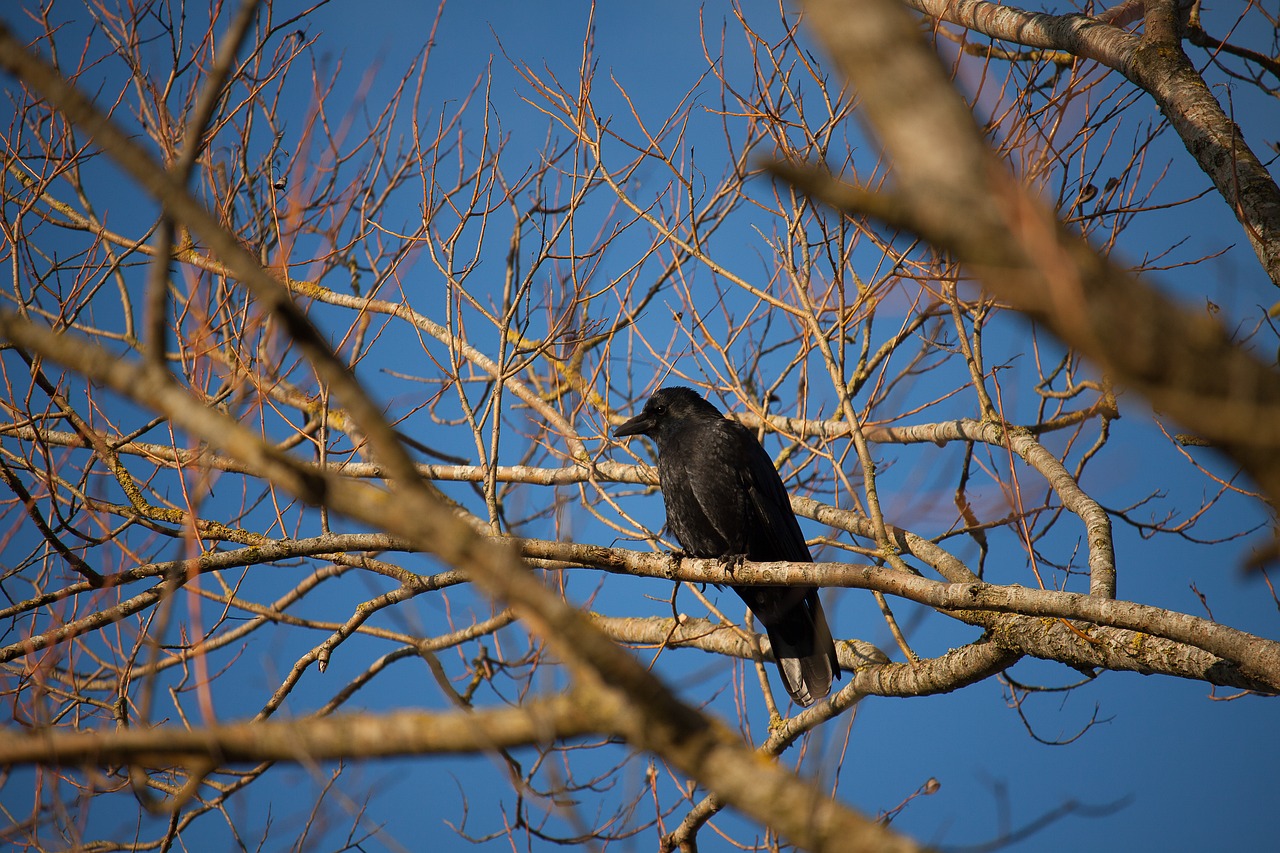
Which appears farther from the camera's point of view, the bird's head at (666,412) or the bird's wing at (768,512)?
the bird's head at (666,412)

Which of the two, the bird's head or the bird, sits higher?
the bird's head

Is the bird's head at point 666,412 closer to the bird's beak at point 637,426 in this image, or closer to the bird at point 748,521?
the bird's beak at point 637,426

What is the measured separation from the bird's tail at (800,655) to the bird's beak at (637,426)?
5.34ft

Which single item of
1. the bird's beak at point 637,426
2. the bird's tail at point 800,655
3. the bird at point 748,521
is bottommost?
the bird's tail at point 800,655

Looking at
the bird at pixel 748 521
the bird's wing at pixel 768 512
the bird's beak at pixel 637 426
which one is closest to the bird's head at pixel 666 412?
the bird's beak at pixel 637 426

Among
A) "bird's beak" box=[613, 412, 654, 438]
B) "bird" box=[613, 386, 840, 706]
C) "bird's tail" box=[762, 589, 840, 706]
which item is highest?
"bird's beak" box=[613, 412, 654, 438]

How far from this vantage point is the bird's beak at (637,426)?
637cm

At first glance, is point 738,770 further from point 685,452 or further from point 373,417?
point 685,452

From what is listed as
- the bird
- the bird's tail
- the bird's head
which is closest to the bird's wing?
the bird

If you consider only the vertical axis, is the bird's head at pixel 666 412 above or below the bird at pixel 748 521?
above

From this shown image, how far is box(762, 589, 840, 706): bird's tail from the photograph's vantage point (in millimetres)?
5906

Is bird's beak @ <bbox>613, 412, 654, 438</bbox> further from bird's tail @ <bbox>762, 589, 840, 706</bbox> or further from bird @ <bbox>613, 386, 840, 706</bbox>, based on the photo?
bird's tail @ <bbox>762, 589, 840, 706</bbox>

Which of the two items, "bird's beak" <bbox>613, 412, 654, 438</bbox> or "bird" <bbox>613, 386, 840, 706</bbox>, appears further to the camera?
"bird's beak" <bbox>613, 412, 654, 438</bbox>

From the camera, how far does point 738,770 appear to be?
125 cm
